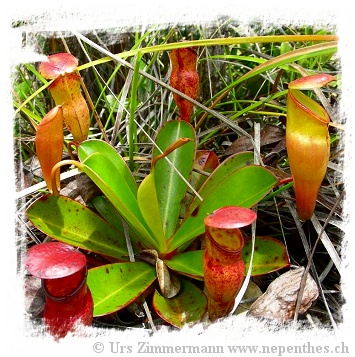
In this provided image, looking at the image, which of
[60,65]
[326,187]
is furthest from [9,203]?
[326,187]

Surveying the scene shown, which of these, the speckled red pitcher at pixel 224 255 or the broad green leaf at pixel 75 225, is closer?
the speckled red pitcher at pixel 224 255

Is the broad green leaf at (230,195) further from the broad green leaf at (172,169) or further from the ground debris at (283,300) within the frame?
the ground debris at (283,300)

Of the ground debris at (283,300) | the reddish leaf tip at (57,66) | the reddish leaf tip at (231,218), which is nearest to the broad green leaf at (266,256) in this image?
the ground debris at (283,300)

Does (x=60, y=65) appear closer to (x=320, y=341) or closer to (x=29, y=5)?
(x=29, y=5)

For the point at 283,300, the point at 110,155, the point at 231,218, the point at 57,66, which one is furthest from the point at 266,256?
the point at 57,66

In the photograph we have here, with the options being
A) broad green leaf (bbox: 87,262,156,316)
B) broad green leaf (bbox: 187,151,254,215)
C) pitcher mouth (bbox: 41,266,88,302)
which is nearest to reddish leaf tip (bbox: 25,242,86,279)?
pitcher mouth (bbox: 41,266,88,302)
